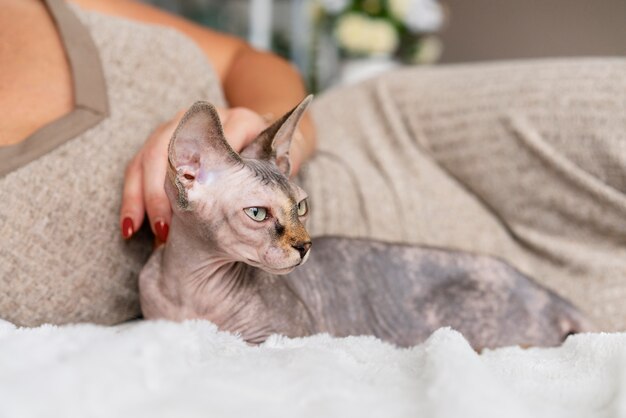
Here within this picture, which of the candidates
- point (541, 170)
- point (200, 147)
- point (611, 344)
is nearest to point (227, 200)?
point (200, 147)

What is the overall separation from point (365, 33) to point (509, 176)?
1.15m

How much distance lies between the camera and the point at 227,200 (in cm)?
65

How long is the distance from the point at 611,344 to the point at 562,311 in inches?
10.7

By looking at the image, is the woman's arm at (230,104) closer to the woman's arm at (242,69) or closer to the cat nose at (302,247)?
the woman's arm at (242,69)

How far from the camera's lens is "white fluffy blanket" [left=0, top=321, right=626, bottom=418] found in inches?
19.2

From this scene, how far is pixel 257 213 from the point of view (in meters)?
0.64

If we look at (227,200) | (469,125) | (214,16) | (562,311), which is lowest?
(214,16)

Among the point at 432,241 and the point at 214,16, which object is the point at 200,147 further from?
the point at 214,16

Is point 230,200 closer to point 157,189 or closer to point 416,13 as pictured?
point 157,189

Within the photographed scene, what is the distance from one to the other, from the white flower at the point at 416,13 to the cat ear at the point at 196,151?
169cm

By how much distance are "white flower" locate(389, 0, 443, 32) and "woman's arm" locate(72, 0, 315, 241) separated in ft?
3.08

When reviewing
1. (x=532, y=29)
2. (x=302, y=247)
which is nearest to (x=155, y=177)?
(x=302, y=247)

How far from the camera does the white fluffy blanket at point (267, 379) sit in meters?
0.49

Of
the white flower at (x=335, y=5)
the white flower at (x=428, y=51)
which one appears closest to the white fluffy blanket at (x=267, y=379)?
the white flower at (x=335, y=5)
